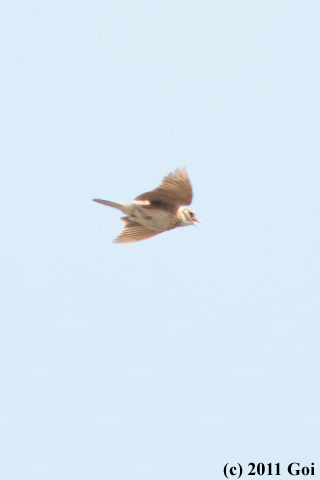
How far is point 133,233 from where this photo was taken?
460 inches

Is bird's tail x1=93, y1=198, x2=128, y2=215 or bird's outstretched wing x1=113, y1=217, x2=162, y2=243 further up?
bird's outstretched wing x1=113, y1=217, x2=162, y2=243

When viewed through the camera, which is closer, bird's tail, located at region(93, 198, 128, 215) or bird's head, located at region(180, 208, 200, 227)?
bird's tail, located at region(93, 198, 128, 215)

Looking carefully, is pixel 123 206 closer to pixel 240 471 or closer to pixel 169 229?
pixel 169 229

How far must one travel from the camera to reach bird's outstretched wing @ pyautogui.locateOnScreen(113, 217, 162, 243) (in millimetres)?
11602

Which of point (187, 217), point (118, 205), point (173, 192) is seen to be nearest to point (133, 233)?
point (118, 205)

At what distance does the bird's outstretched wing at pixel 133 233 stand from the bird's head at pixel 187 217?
57cm

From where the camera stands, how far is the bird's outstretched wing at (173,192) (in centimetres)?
1025

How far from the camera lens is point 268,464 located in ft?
43.0

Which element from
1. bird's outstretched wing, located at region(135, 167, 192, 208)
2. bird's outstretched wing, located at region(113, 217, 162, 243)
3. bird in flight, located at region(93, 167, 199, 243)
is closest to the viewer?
bird's outstretched wing, located at region(135, 167, 192, 208)

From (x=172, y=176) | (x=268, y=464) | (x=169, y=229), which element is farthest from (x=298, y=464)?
(x=172, y=176)

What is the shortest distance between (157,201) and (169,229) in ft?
1.80

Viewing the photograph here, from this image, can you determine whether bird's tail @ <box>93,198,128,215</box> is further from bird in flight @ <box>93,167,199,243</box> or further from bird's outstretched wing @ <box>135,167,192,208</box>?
bird's outstretched wing @ <box>135,167,192,208</box>

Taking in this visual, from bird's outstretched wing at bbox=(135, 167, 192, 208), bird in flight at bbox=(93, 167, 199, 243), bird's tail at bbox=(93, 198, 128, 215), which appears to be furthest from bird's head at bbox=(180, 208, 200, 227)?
bird's tail at bbox=(93, 198, 128, 215)

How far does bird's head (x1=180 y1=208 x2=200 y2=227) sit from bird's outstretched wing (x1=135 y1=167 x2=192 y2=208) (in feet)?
0.98
